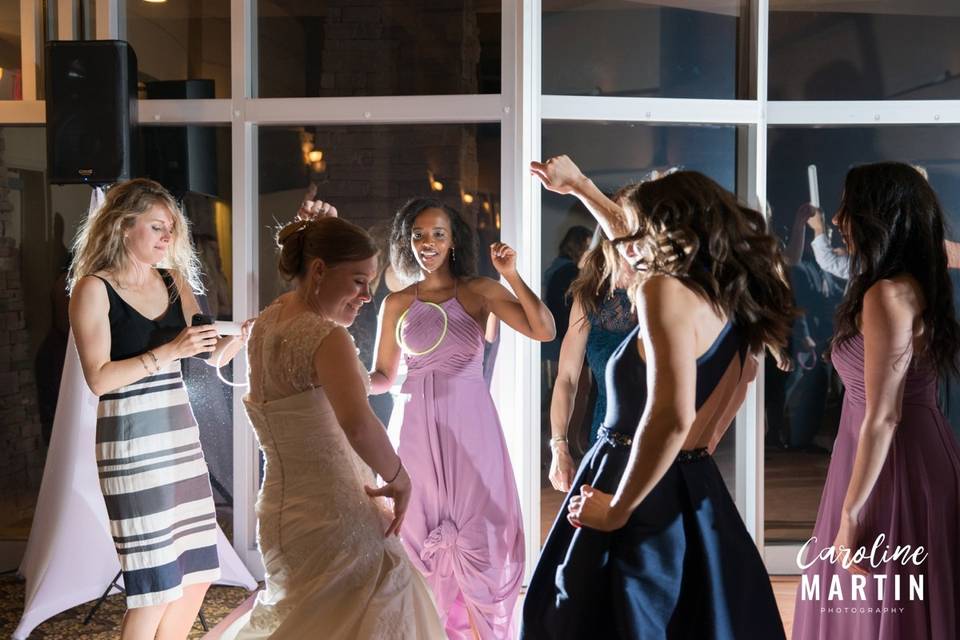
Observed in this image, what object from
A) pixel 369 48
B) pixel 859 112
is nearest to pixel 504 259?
pixel 369 48

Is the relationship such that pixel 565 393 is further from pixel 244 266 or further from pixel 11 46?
pixel 11 46

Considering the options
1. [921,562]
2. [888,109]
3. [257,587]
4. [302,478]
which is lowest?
[257,587]

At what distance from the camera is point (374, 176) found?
13.8 feet

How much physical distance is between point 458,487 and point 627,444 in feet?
4.11

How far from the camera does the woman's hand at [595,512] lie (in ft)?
5.86

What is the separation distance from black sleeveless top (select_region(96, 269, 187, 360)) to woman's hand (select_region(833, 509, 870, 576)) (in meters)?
2.16

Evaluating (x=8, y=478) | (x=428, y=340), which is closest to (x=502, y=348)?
(x=428, y=340)

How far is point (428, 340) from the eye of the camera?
319cm

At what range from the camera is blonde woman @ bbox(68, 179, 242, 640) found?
2.82 meters

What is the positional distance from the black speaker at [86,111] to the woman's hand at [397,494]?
2400 millimetres

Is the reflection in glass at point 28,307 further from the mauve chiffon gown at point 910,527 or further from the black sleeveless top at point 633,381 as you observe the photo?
the mauve chiffon gown at point 910,527

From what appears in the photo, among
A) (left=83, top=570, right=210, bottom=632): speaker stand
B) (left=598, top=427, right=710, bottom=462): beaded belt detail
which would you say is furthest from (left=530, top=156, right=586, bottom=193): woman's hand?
(left=83, top=570, right=210, bottom=632): speaker stand

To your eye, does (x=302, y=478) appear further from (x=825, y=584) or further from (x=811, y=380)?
(x=811, y=380)

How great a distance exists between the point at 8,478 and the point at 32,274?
1027 mm
